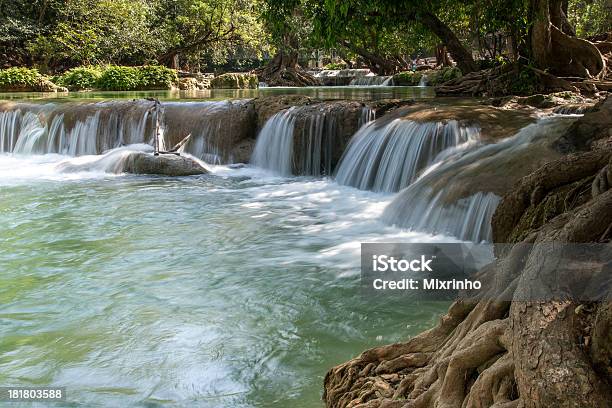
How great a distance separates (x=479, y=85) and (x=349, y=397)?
45.6 ft

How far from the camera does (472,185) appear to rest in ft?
22.6

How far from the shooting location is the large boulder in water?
12.2 m

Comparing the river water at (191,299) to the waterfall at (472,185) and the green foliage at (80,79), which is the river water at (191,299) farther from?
the green foliage at (80,79)

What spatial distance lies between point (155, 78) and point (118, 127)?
45.9ft

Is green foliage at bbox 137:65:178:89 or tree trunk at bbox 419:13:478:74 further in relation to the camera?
green foliage at bbox 137:65:178:89

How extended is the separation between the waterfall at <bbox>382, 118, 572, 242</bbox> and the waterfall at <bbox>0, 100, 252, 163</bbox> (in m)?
6.49

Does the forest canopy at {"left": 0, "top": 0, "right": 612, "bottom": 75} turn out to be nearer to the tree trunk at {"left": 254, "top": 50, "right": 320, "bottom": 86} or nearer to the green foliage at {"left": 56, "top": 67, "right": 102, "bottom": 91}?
the tree trunk at {"left": 254, "top": 50, "right": 320, "bottom": 86}

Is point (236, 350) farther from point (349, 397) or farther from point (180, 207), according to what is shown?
point (180, 207)

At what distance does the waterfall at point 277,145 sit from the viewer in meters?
12.5

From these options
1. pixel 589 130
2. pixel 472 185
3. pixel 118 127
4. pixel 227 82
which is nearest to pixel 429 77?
pixel 227 82

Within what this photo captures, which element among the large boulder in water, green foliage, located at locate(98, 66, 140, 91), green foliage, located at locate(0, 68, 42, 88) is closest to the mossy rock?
green foliage, located at locate(98, 66, 140, 91)

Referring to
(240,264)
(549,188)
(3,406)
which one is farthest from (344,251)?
(3,406)

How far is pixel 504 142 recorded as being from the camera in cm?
816

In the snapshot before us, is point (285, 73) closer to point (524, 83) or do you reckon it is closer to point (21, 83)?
point (21, 83)
